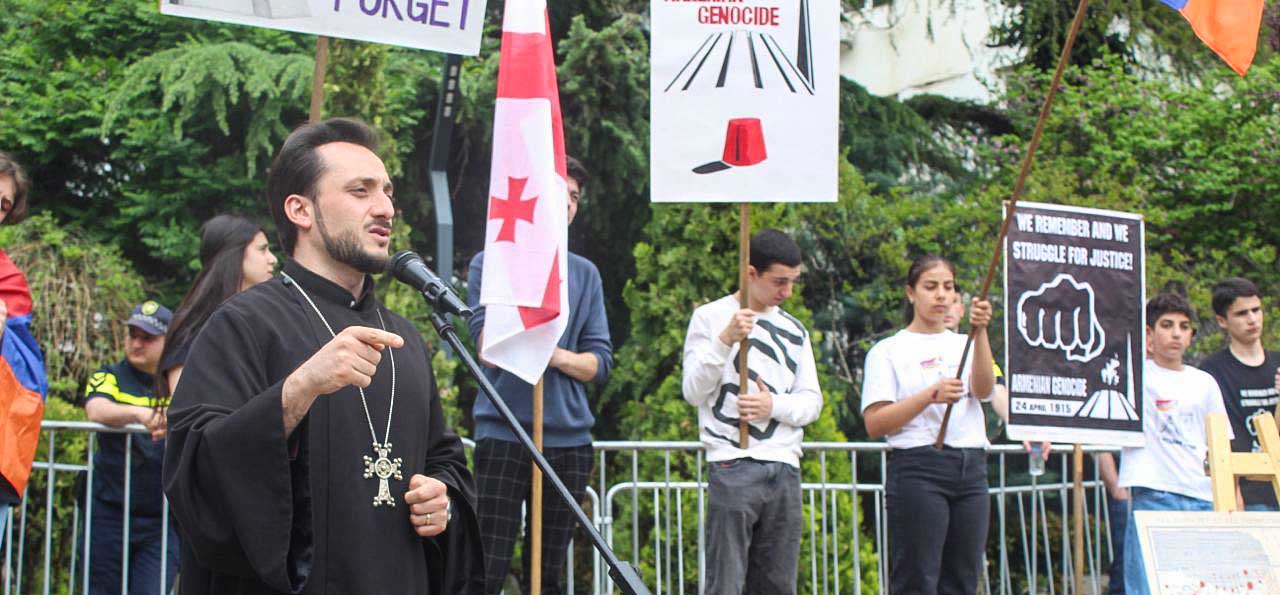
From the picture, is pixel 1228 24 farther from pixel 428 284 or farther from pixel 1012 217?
pixel 428 284

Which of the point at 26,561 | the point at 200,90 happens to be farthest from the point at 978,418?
the point at 200,90

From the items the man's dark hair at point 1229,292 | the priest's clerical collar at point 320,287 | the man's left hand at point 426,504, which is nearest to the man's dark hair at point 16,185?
the priest's clerical collar at point 320,287

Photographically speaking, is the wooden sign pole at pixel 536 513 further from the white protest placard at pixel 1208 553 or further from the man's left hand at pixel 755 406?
the white protest placard at pixel 1208 553

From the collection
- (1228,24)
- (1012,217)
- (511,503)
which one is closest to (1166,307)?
(1012,217)

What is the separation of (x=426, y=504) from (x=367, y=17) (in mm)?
2683

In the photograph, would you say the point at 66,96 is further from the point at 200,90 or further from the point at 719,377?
the point at 719,377

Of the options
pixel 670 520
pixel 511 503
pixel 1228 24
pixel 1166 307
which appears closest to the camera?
pixel 1228 24

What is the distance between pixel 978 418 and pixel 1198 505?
152 centimetres

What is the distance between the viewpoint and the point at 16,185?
5129 millimetres

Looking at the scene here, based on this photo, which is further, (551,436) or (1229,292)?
(1229,292)

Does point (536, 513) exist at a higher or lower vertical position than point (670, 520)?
higher

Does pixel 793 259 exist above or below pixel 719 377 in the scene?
above

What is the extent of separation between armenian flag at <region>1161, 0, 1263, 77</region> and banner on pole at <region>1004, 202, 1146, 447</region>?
4.55 ft

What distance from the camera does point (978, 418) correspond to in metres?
6.13
